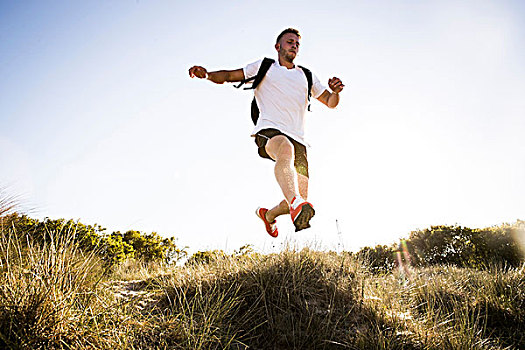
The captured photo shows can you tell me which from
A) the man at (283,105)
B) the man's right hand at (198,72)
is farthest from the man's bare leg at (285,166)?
the man's right hand at (198,72)

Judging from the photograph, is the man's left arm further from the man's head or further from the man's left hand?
the man's head

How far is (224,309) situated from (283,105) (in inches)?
73.6

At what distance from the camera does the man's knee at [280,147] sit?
2.73 meters

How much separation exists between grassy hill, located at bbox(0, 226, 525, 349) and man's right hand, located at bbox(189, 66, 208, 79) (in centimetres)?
172

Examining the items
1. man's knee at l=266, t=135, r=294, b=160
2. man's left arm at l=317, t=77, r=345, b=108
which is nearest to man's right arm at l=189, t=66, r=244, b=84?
man's knee at l=266, t=135, r=294, b=160

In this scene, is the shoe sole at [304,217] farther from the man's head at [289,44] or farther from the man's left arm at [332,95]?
the man's head at [289,44]

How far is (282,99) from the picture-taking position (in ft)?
10.1

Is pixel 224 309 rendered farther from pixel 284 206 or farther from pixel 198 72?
pixel 198 72

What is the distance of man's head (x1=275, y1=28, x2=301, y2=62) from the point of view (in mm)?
3287

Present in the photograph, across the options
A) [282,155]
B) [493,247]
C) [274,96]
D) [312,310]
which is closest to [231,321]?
[312,310]

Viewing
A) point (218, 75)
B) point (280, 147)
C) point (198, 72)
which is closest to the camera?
point (280, 147)

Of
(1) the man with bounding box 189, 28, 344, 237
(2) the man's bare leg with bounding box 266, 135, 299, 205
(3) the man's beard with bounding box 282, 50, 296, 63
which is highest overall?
(3) the man's beard with bounding box 282, 50, 296, 63

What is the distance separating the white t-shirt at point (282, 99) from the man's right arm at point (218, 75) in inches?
3.1

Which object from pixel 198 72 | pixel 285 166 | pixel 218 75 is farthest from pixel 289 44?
pixel 285 166
